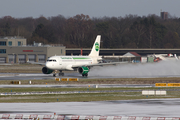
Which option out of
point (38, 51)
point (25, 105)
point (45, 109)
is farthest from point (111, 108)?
point (38, 51)

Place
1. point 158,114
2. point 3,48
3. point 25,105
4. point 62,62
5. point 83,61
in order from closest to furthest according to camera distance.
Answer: point 158,114 < point 25,105 < point 62,62 < point 83,61 < point 3,48

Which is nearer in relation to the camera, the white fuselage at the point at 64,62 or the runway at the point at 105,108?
the runway at the point at 105,108

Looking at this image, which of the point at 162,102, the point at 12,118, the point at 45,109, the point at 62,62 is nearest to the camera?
the point at 12,118

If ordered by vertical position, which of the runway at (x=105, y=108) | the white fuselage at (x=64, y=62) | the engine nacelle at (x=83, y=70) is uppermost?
the white fuselage at (x=64, y=62)

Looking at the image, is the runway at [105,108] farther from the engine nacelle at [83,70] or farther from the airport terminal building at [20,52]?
the airport terminal building at [20,52]

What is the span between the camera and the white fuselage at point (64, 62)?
6694 cm

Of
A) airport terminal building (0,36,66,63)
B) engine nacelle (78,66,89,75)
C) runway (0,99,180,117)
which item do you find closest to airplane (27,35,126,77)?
engine nacelle (78,66,89,75)

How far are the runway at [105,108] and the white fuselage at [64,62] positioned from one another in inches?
1411

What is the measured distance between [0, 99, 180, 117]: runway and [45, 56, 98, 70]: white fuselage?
118 ft

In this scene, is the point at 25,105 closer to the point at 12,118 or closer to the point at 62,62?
the point at 12,118

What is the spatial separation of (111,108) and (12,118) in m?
8.83

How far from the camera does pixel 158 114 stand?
24.7m

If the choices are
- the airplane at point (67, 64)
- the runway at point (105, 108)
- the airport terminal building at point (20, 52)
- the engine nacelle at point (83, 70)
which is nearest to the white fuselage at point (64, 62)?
the airplane at point (67, 64)

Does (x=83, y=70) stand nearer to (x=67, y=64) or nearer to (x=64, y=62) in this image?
(x=67, y=64)
